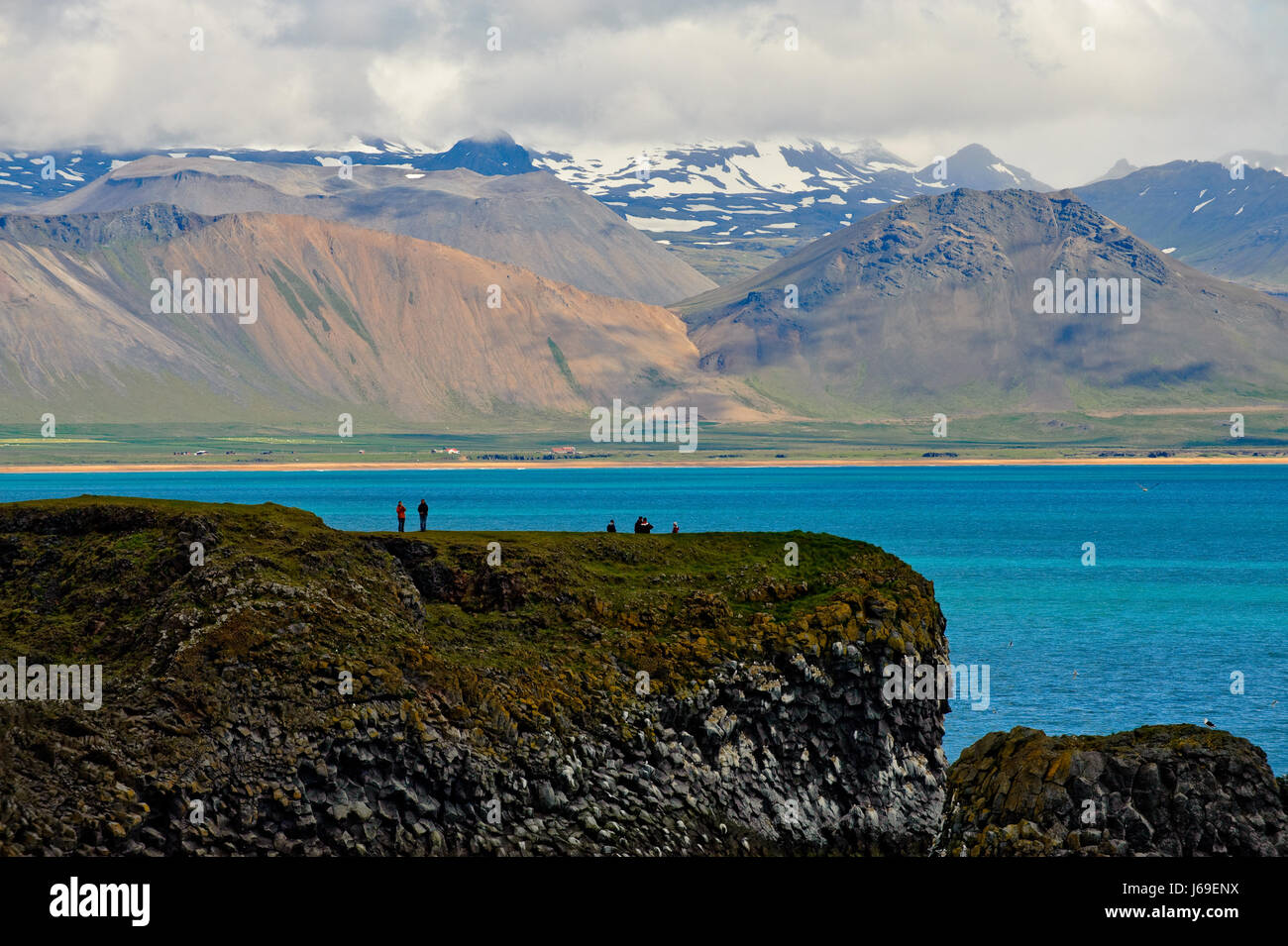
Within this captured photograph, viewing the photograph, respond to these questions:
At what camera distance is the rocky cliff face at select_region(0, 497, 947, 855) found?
31688mm

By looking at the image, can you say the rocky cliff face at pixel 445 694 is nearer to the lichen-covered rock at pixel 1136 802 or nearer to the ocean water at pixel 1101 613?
the lichen-covered rock at pixel 1136 802

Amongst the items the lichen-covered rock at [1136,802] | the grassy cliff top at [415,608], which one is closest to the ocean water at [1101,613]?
the grassy cliff top at [415,608]

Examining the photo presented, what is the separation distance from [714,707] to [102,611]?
671 inches

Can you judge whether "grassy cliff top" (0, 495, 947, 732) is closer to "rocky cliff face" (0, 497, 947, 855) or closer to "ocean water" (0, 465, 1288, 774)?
"rocky cliff face" (0, 497, 947, 855)

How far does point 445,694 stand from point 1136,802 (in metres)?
17.0

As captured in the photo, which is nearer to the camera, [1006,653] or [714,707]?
[714,707]

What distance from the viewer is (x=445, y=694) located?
36.4 metres

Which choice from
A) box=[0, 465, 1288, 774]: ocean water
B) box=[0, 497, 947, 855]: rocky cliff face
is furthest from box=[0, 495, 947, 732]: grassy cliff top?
box=[0, 465, 1288, 774]: ocean water

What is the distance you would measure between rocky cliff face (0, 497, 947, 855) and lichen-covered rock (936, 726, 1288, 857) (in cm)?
589

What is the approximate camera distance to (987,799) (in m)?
35.6

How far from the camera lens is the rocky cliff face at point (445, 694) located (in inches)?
1248

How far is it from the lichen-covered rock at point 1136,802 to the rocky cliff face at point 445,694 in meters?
5.89
